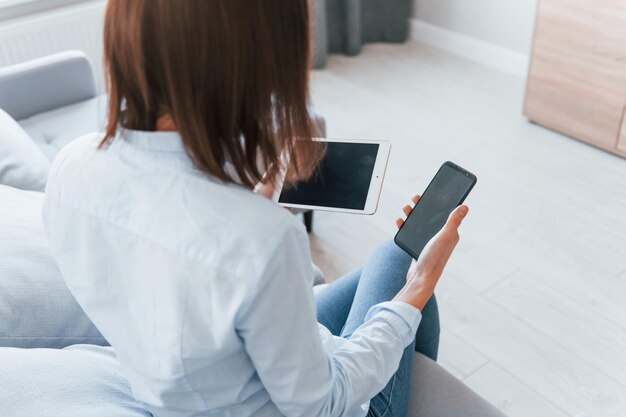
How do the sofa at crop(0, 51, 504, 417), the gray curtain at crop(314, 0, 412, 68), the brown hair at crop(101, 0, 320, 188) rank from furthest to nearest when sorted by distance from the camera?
the gray curtain at crop(314, 0, 412, 68) < the sofa at crop(0, 51, 504, 417) < the brown hair at crop(101, 0, 320, 188)

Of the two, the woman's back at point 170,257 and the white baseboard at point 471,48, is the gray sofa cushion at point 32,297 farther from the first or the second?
the white baseboard at point 471,48

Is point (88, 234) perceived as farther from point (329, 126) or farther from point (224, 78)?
point (329, 126)

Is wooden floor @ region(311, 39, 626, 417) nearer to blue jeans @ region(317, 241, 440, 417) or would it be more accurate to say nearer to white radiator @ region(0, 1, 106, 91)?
blue jeans @ region(317, 241, 440, 417)

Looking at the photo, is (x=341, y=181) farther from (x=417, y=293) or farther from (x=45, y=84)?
(x=45, y=84)

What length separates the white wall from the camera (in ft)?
10.2

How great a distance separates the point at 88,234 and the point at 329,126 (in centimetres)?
214

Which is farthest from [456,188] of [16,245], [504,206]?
[504,206]

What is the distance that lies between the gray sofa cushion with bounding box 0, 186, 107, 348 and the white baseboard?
98.1 inches

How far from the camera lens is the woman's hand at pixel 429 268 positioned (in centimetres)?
97

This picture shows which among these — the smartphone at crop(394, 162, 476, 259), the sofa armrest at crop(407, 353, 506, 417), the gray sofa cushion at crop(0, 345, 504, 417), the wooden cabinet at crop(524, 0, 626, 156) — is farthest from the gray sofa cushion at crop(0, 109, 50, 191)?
the wooden cabinet at crop(524, 0, 626, 156)

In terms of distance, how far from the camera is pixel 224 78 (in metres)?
0.67

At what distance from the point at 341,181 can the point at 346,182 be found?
10mm

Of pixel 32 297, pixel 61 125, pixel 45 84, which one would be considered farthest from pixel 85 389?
pixel 45 84

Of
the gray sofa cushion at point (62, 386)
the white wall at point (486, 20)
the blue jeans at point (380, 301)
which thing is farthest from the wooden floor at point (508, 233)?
the gray sofa cushion at point (62, 386)
